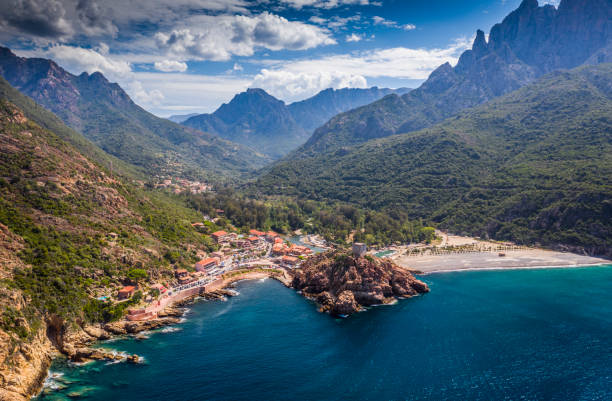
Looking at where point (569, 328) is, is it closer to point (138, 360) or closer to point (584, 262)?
point (584, 262)

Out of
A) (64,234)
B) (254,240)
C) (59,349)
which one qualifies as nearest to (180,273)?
(64,234)

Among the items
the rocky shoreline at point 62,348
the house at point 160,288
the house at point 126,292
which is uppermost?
the house at point 126,292

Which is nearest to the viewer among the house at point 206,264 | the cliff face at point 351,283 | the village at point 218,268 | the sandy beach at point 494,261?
the village at point 218,268

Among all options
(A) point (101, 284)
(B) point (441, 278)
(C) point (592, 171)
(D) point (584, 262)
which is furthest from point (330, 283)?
(C) point (592, 171)

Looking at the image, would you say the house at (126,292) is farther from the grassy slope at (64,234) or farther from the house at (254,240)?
the house at (254,240)

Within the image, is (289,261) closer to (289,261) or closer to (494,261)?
(289,261)

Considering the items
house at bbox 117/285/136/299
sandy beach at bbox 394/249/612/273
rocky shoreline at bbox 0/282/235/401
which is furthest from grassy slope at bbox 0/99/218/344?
sandy beach at bbox 394/249/612/273

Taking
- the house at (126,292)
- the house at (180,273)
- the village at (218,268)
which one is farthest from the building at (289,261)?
the house at (126,292)
